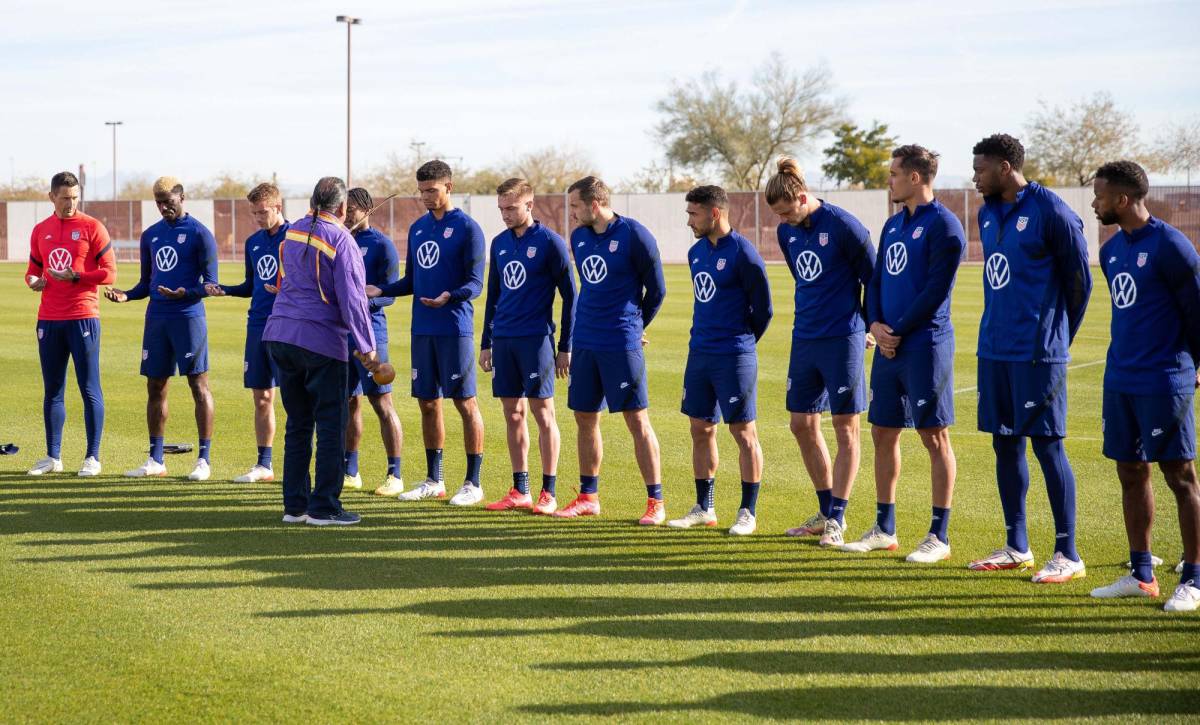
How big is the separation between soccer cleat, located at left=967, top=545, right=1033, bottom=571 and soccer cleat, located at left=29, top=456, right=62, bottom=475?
270 inches

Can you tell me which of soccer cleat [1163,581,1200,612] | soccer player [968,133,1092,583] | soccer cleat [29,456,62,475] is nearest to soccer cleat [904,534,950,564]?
soccer player [968,133,1092,583]

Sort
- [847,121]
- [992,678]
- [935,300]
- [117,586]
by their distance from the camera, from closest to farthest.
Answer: [992,678]
[117,586]
[935,300]
[847,121]

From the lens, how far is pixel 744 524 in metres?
7.74

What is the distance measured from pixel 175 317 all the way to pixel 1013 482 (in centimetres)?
631

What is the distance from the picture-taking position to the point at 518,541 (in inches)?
296

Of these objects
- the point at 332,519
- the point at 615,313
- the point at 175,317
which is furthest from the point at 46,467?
the point at 615,313

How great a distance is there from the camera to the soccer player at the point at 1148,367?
5957mm

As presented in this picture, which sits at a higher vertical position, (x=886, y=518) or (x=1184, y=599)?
(x=886, y=518)

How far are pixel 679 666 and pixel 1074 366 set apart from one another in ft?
43.0

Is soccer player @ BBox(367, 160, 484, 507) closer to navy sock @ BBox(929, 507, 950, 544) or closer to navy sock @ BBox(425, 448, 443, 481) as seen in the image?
navy sock @ BBox(425, 448, 443, 481)

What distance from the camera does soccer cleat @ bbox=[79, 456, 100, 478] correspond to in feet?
31.2

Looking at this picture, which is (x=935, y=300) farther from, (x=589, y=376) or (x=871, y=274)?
(x=589, y=376)

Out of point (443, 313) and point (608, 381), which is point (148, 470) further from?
point (608, 381)

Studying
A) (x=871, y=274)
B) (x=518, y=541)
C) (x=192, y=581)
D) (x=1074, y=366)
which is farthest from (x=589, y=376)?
(x=1074, y=366)
